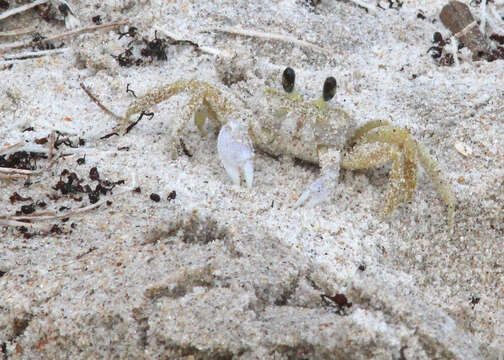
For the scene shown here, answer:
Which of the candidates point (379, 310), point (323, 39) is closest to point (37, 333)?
point (379, 310)

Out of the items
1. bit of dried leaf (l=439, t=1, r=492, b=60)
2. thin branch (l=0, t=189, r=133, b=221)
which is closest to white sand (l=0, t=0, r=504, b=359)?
thin branch (l=0, t=189, r=133, b=221)

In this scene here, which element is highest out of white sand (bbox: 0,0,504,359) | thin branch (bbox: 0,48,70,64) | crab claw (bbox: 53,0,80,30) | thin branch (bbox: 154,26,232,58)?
crab claw (bbox: 53,0,80,30)

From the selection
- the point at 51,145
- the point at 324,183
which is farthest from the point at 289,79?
the point at 51,145

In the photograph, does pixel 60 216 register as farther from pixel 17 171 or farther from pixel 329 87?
pixel 329 87

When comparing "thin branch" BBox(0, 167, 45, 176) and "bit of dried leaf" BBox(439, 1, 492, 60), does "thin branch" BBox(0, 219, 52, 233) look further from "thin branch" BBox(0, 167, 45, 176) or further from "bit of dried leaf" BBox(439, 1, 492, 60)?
"bit of dried leaf" BBox(439, 1, 492, 60)

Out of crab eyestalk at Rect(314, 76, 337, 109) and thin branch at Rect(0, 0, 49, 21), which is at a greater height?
thin branch at Rect(0, 0, 49, 21)

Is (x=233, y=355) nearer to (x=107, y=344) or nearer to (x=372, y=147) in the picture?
(x=107, y=344)

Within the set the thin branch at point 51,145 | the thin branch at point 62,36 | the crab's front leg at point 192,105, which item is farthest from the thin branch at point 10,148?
the thin branch at point 62,36
